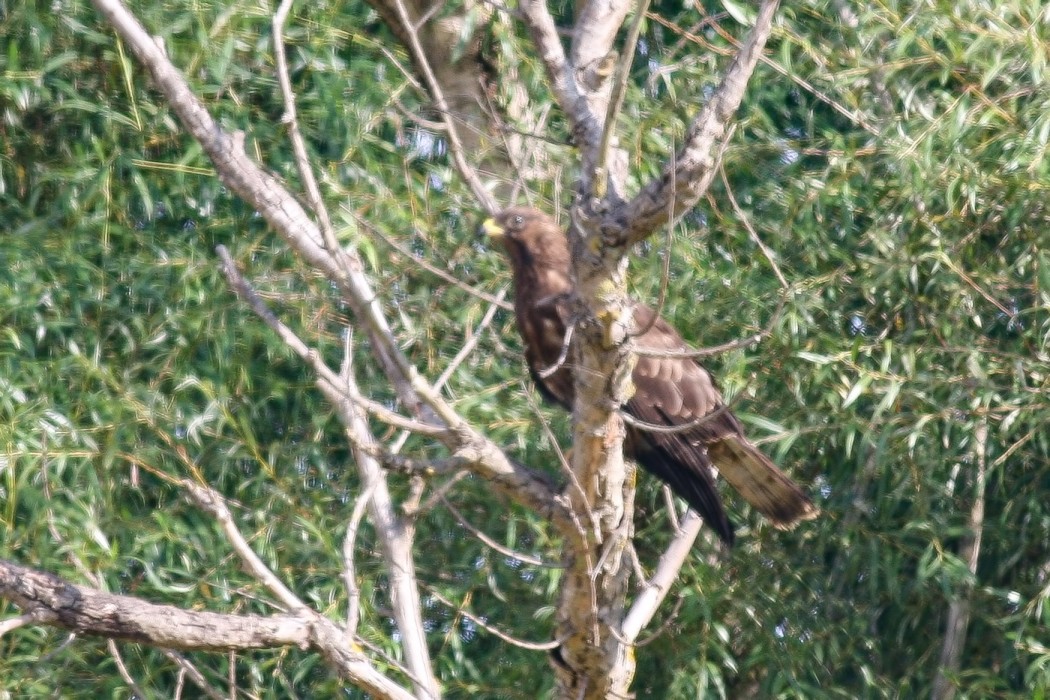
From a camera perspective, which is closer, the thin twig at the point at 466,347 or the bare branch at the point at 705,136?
the bare branch at the point at 705,136

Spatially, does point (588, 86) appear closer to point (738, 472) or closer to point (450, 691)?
point (738, 472)

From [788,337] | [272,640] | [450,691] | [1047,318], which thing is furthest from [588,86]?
[450,691]

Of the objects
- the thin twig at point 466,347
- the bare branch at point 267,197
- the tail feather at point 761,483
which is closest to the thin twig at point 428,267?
the thin twig at point 466,347

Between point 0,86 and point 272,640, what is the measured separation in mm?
2503

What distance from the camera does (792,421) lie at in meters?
4.46

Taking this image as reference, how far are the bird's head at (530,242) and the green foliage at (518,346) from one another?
0.66ft

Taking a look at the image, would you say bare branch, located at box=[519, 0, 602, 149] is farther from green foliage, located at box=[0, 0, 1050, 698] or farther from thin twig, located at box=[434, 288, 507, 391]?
green foliage, located at box=[0, 0, 1050, 698]

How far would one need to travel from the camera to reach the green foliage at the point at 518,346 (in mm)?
4273

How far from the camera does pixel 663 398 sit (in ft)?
14.2

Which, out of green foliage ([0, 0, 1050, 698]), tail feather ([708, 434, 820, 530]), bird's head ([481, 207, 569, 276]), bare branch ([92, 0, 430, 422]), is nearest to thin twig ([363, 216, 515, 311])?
bare branch ([92, 0, 430, 422])

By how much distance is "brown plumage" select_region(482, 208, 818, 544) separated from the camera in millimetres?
4078

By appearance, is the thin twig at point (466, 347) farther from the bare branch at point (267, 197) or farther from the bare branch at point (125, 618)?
the bare branch at point (125, 618)

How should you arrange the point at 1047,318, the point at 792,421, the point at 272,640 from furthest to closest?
1. the point at 792,421
2. the point at 1047,318
3. the point at 272,640

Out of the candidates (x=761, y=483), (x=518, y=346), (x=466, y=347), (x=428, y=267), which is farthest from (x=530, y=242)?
(x=428, y=267)
